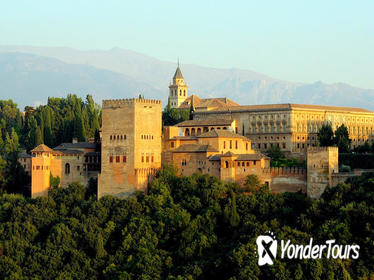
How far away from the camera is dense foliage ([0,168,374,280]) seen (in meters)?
41.1

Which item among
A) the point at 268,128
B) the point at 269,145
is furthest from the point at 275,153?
the point at 268,128

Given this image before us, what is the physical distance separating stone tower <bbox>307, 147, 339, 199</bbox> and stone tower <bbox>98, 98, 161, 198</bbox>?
1126cm

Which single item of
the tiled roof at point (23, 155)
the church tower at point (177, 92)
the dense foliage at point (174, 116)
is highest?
the church tower at point (177, 92)

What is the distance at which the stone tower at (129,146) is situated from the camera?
52.5 metres

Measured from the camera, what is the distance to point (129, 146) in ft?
173

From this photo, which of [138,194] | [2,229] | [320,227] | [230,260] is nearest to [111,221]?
[138,194]

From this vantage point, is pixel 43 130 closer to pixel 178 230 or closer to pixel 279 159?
pixel 279 159

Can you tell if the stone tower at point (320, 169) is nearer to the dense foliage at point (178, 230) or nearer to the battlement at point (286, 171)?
the dense foliage at point (178, 230)

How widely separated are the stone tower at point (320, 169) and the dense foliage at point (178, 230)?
941 millimetres

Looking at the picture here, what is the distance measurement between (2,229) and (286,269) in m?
21.3

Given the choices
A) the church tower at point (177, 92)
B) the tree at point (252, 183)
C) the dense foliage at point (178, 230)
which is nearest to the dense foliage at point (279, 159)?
the tree at point (252, 183)

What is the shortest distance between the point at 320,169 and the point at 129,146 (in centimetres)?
1333

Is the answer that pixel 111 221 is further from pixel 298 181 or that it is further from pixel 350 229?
pixel 350 229

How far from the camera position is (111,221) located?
1950 inches
